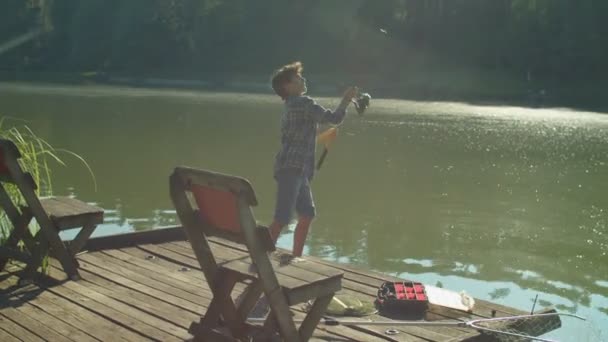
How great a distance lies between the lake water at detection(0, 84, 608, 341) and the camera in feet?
29.4

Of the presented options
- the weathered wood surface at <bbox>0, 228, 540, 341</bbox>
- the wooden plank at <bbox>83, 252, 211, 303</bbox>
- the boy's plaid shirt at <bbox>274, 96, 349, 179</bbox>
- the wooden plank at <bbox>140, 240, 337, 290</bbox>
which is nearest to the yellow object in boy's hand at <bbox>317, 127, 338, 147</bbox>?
the boy's plaid shirt at <bbox>274, 96, 349, 179</bbox>

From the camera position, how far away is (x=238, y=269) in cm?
412

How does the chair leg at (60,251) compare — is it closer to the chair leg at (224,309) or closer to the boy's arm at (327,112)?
the chair leg at (224,309)

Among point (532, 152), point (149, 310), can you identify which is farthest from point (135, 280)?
point (532, 152)

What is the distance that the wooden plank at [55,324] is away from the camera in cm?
449

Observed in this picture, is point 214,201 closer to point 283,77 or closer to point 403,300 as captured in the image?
point 283,77

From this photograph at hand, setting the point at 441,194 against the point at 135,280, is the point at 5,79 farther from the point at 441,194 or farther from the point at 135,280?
the point at 135,280

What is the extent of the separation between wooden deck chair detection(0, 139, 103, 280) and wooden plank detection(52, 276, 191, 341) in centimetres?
21

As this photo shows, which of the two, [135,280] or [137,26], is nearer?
[135,280]

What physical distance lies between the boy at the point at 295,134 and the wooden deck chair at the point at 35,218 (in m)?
1.20

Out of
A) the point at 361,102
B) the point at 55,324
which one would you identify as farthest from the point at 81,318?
the point at 361,102

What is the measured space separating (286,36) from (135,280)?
56.1 meters

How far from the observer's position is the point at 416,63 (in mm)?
52000

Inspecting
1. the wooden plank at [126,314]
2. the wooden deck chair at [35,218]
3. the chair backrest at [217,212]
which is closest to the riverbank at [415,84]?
the wooden deck chair at [35,218]
